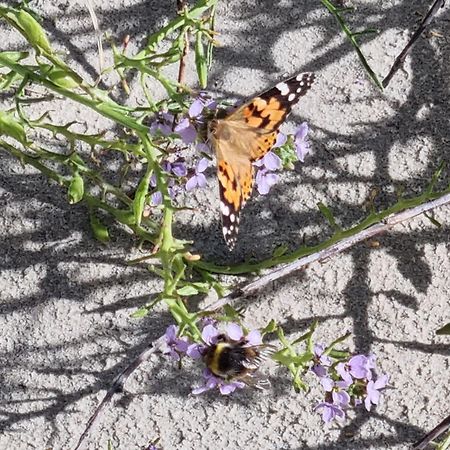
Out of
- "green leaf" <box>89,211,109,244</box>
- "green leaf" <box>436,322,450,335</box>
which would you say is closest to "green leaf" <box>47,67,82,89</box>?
"green leaf" <box>89,211,109,244</box>

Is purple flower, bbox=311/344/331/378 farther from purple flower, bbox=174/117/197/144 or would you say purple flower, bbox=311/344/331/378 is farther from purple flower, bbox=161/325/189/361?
purple flower, bbox=174/117/197/144

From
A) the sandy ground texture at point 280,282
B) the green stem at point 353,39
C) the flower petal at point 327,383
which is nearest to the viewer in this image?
the flower petal at point 327,383

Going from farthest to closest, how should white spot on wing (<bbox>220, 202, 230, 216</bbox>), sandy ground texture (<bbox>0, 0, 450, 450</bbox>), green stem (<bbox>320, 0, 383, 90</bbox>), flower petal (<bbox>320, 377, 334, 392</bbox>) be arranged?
sandy ground texture (<bbox>0, 0, 450, 450</bbox>)
green stem (<bbox>320, 0, 383, 90</bbox>)
flower petal (<bbox>320, 377, 334, 392</bbox>)
white spot on wing (<bbox>220, 202, 230, 216</bbox>)

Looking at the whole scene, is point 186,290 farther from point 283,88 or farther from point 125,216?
point 283,88

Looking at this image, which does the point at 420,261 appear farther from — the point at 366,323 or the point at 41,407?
the point at 41,407

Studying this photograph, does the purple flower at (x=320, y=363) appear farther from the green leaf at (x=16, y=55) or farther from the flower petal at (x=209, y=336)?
the green leaf at (x=16, y=55)

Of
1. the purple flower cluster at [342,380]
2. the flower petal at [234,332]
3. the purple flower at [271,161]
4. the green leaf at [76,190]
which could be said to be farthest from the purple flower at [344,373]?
the green leaf at [76,190]
